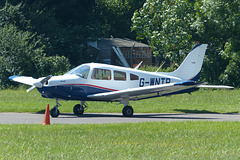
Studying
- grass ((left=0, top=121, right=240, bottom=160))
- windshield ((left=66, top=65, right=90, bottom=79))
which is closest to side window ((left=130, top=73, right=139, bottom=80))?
windshield ((left=66, top=65, right=90, bottom=79))

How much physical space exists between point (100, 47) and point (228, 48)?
31.8 metres

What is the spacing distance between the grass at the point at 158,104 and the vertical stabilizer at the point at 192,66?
163 centimetres

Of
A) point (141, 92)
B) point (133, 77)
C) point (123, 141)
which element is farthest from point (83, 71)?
point (123, 141)

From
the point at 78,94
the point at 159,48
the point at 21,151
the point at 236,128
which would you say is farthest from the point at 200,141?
the point at 159,48

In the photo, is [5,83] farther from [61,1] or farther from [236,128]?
[236,128]

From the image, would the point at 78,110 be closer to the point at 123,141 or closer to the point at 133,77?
the point at 133,77

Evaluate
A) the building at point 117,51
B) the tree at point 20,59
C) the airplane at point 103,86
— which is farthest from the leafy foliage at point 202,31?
the building at point 117,51

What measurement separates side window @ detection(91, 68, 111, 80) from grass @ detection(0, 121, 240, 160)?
216 inches

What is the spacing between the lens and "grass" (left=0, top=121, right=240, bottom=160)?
8.65 m

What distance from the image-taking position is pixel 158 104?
75.7ft

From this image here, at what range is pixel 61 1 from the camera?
51.6 m

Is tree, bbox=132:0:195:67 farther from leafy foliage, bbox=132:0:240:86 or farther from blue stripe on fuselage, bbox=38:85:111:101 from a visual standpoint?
blue stripe on fuselage, bbox=38:85:111:101

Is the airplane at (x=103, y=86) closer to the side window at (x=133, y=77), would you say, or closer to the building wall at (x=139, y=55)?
the side window at (x=133, y=77)

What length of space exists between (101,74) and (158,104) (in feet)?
18.0
